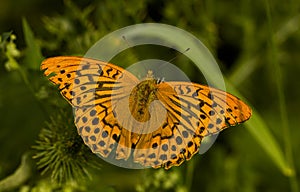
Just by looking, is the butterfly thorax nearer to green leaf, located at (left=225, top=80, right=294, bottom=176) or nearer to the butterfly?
the butterfly

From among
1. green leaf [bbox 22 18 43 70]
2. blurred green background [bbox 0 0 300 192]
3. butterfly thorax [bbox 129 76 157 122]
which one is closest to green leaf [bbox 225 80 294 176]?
blurred green background [bbox 0 0 300 192]

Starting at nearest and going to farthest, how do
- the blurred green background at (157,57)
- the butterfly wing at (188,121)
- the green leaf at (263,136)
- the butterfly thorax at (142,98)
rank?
the butterfly wing at (188,121) < the butterfly thorax at (142,98) < the blurred green background at (157,57) < the green leaf at (263,136)

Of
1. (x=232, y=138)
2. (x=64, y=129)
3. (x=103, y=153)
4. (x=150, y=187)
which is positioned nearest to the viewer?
(x=103, y=153)

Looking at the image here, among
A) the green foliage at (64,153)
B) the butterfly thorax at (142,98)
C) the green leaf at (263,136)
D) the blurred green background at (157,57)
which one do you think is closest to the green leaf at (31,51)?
the blurred green background at (157,57)

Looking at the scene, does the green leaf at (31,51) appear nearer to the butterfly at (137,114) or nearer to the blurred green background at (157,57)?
the blurred green background at (157,57)

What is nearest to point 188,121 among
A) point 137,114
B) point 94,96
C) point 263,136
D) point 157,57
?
point 137,114

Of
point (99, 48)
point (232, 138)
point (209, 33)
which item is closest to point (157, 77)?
point (99, 48)

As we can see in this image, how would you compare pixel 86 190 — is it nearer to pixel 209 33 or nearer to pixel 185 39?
pixel 185 39
